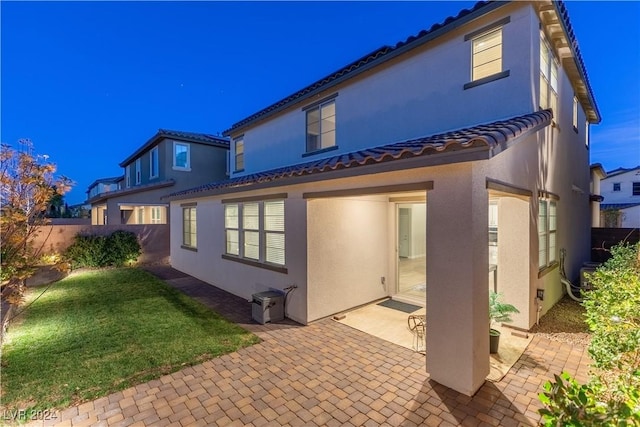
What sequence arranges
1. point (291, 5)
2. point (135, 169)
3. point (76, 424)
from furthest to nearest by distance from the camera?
point (291, 5) < point (135, 169) < point (76, 424)

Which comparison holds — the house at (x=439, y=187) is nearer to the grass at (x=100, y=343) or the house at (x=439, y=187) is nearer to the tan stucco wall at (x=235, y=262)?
the tan stucco wall at (x=235, y=262)

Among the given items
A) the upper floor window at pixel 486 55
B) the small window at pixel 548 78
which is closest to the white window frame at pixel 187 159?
the upper floor window at pixel 486 55

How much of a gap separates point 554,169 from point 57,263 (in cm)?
1239

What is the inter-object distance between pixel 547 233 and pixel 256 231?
787 centimetres

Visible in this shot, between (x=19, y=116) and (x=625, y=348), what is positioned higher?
(x=19, y=116)

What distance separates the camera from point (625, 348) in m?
2.96

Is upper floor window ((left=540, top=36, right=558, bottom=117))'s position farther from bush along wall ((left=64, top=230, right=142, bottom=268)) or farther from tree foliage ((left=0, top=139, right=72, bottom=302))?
bush along wall ((left=64, top=230, right=142, bottom=268))

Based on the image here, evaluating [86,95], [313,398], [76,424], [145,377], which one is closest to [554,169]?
[313,398]

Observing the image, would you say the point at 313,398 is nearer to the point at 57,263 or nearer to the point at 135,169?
the point at 57,263

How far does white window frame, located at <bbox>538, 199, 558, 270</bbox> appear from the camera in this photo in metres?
7.11

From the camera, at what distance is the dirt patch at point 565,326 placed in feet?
19.7

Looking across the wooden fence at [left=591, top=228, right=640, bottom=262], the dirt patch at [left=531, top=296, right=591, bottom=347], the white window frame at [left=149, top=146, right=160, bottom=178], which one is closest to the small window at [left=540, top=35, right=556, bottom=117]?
the dirt patch at [left=531, top=296, right=591, bottom=347]

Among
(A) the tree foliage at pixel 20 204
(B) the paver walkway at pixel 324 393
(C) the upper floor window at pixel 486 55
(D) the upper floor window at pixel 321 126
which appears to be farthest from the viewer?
(D) the upper floor window at pixel 321 126

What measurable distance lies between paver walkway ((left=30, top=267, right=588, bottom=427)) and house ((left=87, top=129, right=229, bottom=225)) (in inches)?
573
